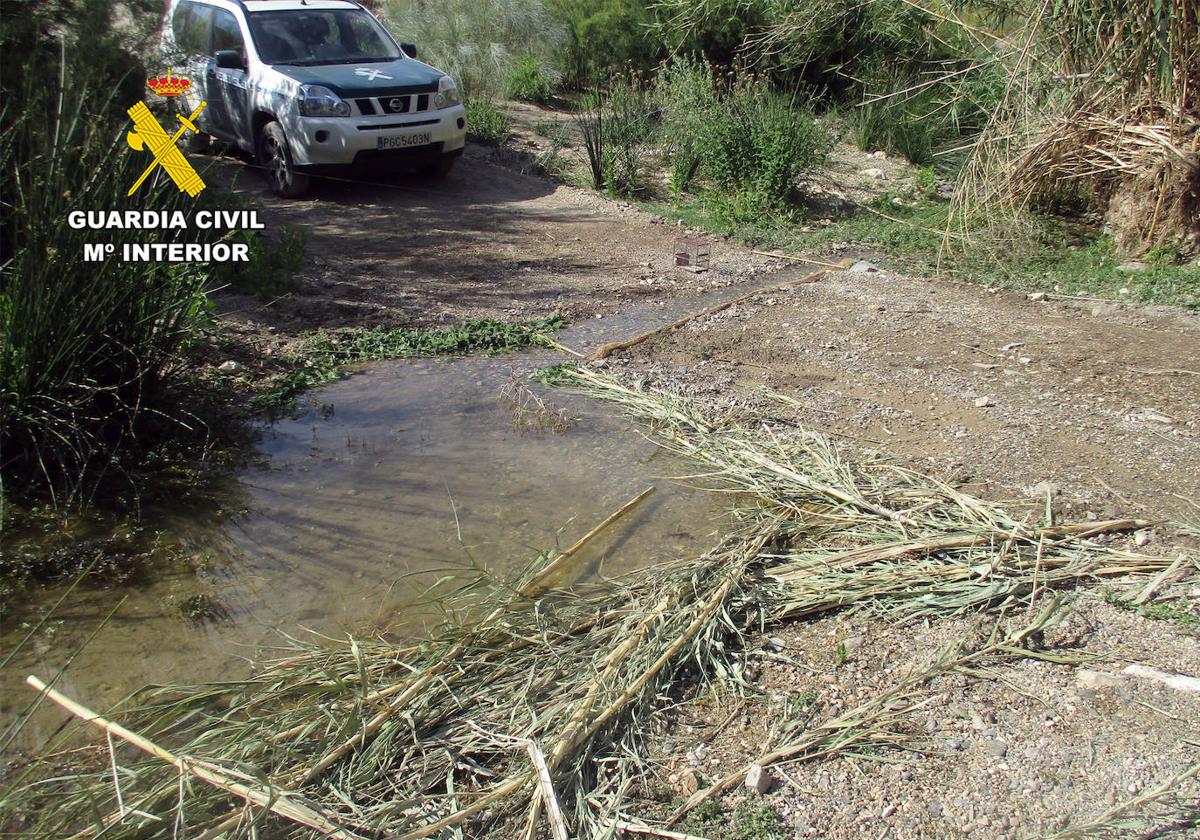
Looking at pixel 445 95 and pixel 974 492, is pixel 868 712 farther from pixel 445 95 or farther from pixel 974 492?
pixel 445 95

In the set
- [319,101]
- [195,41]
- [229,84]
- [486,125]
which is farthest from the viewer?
[486,125]

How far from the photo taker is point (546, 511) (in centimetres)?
428

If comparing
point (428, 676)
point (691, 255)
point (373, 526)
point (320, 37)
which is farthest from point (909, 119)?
point (428, 676)

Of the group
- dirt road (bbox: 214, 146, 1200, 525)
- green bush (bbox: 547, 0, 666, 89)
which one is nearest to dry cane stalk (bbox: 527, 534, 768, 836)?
dirt road (bbox: 214, 146, 1200, 525)

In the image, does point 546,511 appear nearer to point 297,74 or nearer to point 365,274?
point 365,274

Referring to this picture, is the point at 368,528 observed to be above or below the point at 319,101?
below

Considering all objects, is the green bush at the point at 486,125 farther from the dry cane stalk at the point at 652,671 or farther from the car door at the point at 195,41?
the dry cane stalk at the point at 652,671

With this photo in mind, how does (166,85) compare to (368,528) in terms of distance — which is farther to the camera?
(166,85)

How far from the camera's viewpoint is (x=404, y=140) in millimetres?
9180

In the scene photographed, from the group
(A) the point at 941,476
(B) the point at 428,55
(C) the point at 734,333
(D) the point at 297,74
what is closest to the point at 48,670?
(A) the point at 941,476

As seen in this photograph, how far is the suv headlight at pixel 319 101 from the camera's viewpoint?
8.68 m

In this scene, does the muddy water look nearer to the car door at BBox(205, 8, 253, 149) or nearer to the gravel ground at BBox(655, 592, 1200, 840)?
the gravel ground at BBox(655, 592, 1200, 840)

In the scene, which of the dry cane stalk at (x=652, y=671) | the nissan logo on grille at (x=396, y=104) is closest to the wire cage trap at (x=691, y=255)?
the nissan logo on grille at (x=396, y=104)

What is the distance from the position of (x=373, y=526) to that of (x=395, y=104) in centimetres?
606
